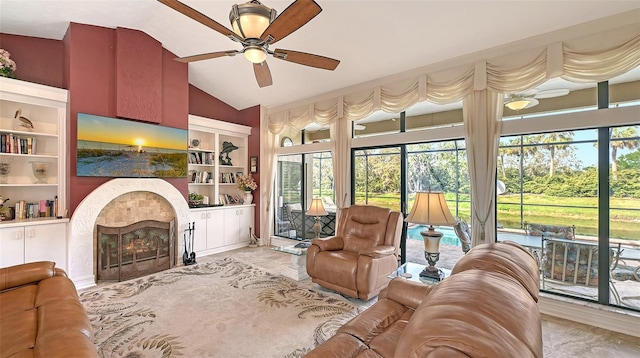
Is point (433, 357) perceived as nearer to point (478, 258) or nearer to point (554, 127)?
point (478, 258)

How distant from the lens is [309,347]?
7.68 feet

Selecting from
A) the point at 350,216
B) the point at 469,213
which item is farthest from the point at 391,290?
the point at 469,213

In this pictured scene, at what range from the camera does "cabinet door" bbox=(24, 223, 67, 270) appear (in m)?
3.45

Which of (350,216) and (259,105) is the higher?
(259,105)

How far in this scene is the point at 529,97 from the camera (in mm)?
3139

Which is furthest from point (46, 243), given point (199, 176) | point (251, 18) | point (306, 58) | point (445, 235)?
point (445, 235)

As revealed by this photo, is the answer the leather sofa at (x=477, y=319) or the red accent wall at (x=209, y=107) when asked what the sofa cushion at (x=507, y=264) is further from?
the red accent wall at (x=209, y=107)

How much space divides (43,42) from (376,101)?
5.02 m

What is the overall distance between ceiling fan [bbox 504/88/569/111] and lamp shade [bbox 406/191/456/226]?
1547mm

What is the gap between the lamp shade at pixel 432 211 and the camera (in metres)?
2.61

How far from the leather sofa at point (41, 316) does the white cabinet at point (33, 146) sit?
2.00 meters

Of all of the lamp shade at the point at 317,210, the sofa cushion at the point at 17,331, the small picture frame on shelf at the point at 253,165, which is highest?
the small picture frame on shelf at the point at 253,165

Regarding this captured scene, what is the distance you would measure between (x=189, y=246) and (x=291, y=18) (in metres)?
4.30

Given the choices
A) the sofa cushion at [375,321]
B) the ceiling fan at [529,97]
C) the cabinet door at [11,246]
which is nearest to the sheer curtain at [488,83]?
the ceiling fan at [529,97]
